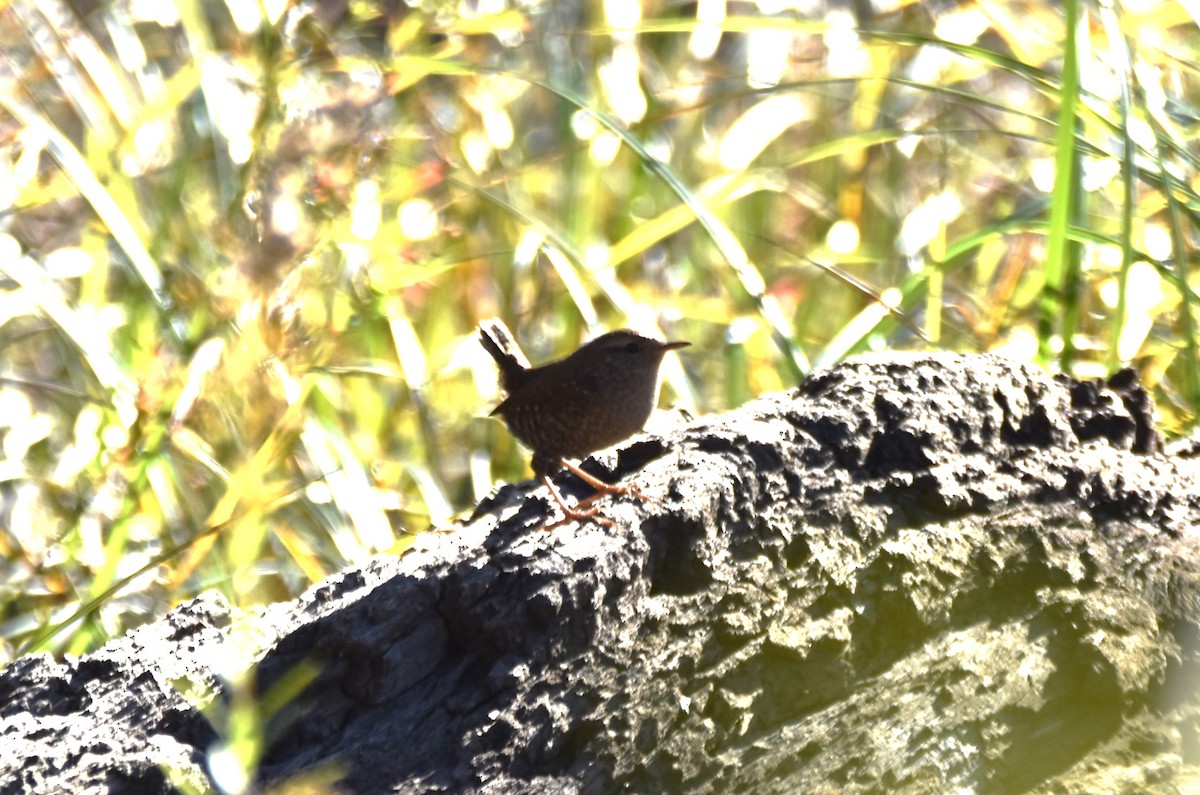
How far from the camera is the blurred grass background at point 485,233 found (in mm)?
3029

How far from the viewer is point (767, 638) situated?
206 centimetres

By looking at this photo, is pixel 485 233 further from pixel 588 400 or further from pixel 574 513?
pixel 574 513

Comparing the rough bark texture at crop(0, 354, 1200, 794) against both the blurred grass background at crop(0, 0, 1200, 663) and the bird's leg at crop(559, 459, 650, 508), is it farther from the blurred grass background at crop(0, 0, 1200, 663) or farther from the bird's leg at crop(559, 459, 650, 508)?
the blurred grass background at crop(0, 0, 1200, 663)

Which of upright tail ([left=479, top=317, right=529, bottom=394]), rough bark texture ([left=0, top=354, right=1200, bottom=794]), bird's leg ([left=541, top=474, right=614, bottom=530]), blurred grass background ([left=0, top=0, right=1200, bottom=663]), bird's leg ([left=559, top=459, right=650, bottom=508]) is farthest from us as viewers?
upright tail ([left=479, top=317, right=529, bottom=394])

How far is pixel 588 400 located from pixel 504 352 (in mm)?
511

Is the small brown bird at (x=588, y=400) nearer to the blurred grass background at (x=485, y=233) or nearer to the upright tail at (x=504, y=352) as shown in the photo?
the upright tail at (x=504, y=352)

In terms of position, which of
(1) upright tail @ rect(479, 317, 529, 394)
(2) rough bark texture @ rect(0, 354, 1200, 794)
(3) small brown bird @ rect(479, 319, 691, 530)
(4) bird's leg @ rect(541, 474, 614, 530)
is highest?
(1) upright tail @ rect(479, 317, 529, 394)

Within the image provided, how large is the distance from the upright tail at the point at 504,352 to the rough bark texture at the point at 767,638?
1.10m

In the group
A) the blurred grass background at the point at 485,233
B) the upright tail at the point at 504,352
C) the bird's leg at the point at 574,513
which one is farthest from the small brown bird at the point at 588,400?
the bird's leg at the point at 574,513

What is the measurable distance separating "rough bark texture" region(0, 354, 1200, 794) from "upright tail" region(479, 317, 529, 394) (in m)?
1.10

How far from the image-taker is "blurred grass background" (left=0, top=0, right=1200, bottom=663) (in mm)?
3029

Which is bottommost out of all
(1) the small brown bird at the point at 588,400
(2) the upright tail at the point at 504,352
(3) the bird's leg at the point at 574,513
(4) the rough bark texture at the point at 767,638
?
(4) the rough bark texture at the point at 767,638

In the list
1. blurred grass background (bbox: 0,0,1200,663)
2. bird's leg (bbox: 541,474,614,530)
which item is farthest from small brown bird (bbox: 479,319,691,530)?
bird's leg (bbox: 541,474,614,530)

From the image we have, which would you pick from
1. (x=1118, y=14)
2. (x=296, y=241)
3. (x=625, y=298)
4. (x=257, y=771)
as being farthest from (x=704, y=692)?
(x=1118, y=14)
